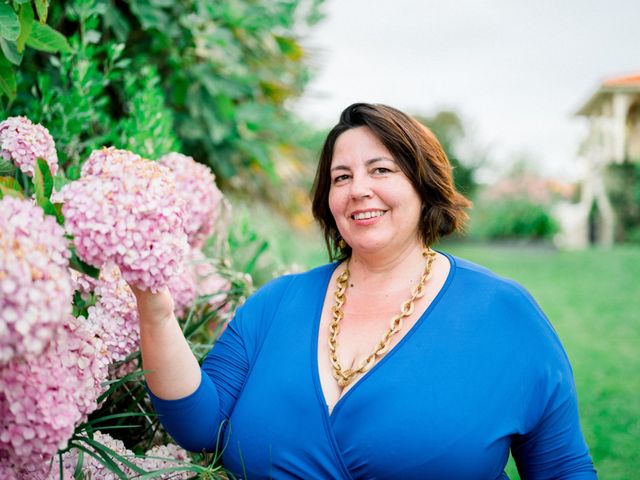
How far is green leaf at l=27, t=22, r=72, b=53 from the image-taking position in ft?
5.52

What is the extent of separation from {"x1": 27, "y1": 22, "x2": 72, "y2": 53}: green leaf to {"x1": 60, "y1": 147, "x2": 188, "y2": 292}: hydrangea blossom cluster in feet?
2.19

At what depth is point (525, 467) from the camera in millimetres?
1787

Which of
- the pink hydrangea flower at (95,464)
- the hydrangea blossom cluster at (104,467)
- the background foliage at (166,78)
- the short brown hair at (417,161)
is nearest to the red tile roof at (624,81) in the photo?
the background foliage at (166,78)

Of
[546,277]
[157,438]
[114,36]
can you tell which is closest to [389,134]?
[157,438]

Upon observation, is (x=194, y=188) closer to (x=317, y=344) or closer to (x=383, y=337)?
(x=317, y=344)

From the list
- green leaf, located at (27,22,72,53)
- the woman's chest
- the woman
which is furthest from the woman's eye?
green leaf, located at (27,22,72,53)

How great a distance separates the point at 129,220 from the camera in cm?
109

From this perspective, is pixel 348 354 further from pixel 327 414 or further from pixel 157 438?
pixel 157 438

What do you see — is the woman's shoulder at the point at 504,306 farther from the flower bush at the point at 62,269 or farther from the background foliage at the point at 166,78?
the background foliage at the point at 166,78

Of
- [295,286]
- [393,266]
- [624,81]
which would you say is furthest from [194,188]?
[624,81]

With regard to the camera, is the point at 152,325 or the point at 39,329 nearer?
the point at 39,329

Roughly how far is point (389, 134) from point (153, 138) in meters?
0.93

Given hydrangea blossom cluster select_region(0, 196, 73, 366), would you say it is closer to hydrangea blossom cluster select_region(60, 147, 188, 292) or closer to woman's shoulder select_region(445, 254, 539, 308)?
hydrangea blossom cluster select_region(60, 147, 188, 292)

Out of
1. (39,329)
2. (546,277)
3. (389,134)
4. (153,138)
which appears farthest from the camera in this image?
(546,277)
